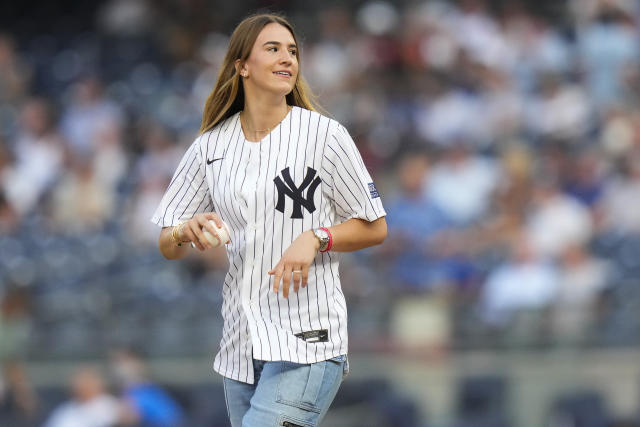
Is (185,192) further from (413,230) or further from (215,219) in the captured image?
(413,230)

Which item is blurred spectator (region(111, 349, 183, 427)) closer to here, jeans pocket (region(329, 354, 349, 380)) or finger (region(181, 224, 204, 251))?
jeans pocket (region(329, 354, 349, 380))

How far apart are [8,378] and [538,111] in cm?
530

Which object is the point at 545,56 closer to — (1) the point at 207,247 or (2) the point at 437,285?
(2) the point at 437,285

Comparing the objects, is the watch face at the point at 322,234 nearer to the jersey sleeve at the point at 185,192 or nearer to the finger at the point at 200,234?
the finger at the point at 200,234

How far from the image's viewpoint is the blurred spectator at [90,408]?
26.0ft

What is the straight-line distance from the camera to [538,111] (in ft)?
33.8

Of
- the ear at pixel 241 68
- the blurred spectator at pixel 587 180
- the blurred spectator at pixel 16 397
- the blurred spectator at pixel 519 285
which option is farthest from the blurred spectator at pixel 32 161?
the ear at pixel 241 68

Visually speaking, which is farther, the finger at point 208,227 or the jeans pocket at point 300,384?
the jeans pocket at point 300,384

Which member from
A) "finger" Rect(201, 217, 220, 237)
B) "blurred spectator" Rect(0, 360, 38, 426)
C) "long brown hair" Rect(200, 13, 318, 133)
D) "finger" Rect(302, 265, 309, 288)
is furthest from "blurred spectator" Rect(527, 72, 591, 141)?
"finger" Rect(201, 217, 220, 237)

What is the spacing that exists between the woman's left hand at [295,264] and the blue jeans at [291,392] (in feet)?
0.89

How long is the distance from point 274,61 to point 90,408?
16.9 ft

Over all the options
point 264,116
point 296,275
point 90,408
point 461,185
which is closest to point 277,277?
point 296,275

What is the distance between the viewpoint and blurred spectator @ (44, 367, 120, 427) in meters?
7.93

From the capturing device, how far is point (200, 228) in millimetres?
3238
